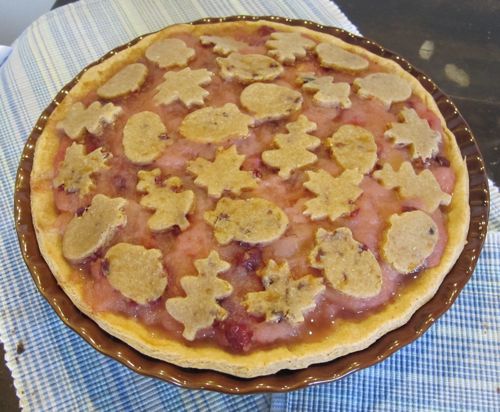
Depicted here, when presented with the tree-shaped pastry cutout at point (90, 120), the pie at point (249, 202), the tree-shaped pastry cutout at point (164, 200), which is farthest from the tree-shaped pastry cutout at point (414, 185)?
the tree-shaped pastry cutout at point (90, 120)

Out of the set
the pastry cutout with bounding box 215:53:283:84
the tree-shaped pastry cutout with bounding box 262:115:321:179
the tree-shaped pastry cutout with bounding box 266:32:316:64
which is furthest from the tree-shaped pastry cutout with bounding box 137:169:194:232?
the tree-shaped pastry cutout with bounding box 266:32:316:64

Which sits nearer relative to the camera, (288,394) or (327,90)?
(288,394)

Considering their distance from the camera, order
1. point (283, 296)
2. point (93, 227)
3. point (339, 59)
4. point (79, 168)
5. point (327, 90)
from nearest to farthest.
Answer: point (283, 296) < point (93, 227) < point (79, 168) < point (327, 90) < point (339, 59)

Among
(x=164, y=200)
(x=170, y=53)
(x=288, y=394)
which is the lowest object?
(x=288, y=394)

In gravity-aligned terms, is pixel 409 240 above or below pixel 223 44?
below

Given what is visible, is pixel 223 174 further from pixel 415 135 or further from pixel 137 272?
pixel 415 135

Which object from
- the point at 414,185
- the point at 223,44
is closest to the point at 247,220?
the point at 414,185

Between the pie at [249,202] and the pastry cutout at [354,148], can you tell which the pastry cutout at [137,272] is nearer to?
the pie at [249,202]

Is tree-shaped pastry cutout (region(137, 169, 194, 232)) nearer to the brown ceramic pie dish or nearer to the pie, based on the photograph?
the pie
